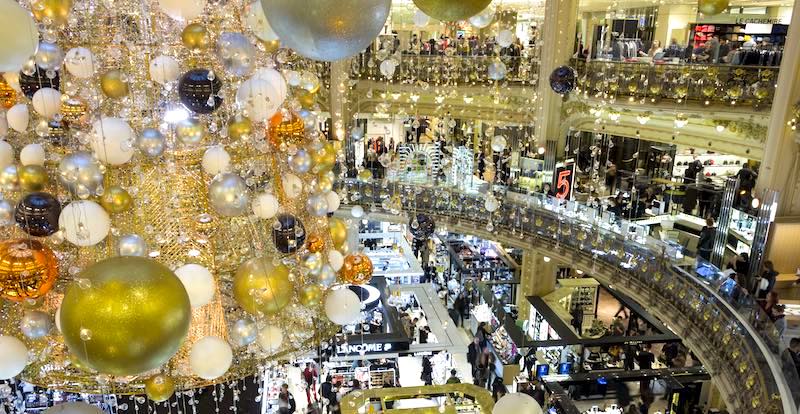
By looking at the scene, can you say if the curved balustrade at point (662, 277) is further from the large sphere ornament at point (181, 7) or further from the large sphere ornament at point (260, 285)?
the large sphere ornament at point (181, 7)

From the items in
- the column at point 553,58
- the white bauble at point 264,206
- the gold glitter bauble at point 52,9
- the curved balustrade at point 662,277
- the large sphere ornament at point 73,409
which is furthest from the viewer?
the column at point 553,58

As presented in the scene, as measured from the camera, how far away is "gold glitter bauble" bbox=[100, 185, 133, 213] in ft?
7.02

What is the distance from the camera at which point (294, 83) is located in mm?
2842

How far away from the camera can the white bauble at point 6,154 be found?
7.22 feet

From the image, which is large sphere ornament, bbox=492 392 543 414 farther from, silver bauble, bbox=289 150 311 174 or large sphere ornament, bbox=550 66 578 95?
large sphere ornament, bbox=550 66 578 95

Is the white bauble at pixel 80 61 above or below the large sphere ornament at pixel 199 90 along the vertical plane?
above

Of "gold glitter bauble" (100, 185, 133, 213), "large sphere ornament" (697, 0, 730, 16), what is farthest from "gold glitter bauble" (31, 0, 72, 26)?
"large sphere ornament" (697, 0, 730, 16)

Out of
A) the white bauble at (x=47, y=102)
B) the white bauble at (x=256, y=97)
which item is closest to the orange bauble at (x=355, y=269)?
the white bauble at (x=256, y=97)

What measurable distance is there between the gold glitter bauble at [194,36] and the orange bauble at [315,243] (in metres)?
1.00

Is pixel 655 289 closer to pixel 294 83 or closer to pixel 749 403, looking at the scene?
pixel 749 403

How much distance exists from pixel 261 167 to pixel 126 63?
663mm

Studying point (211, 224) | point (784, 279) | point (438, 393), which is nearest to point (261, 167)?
point (211, 224)

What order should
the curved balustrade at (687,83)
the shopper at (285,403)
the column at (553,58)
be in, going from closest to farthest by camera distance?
1. the shopper at (285,403)
2. the curved balustrade at (687,83)
3. the column at (553,58)

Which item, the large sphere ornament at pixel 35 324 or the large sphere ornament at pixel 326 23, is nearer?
the large sphere ornament at pixel 326 23
